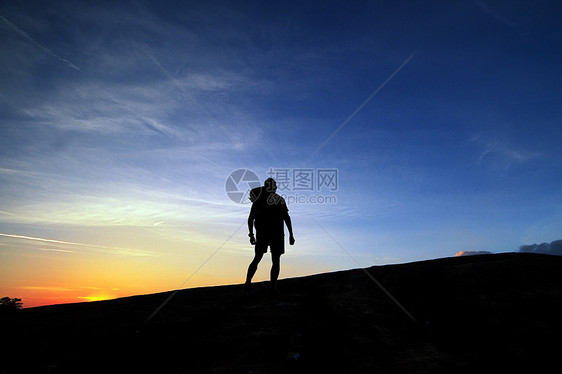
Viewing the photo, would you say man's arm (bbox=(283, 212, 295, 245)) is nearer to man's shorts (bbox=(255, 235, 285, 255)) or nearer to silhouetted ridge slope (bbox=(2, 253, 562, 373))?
man's shorts (bbox=(255, 235, 285, 255))

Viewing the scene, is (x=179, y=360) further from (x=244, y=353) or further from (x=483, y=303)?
(x=483, y=303)

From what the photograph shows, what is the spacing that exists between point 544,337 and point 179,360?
5.04m

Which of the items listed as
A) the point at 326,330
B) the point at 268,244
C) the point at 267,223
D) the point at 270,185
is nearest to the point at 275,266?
the point at 268,244

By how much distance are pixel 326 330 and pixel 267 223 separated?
3.57 metres

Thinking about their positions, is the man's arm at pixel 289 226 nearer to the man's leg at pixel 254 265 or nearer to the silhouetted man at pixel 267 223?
the silhouetted man at pixel 267 223

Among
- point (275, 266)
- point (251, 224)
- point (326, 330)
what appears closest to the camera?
point (326, 330)

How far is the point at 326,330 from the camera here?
4785 millimetres

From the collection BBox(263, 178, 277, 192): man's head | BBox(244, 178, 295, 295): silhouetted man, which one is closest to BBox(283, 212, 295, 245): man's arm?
BBox(244, 178, 295, 295): silhouetted man

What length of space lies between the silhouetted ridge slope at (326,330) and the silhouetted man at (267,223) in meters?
0.96

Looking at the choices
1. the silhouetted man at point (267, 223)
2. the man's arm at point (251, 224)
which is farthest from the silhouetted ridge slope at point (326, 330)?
the man's arm at point (251, 224)

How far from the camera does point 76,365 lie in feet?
13.9

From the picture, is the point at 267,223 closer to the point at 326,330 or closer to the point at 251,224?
the point at 251,224

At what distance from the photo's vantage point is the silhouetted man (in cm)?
785

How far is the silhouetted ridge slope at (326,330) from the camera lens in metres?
3.84
